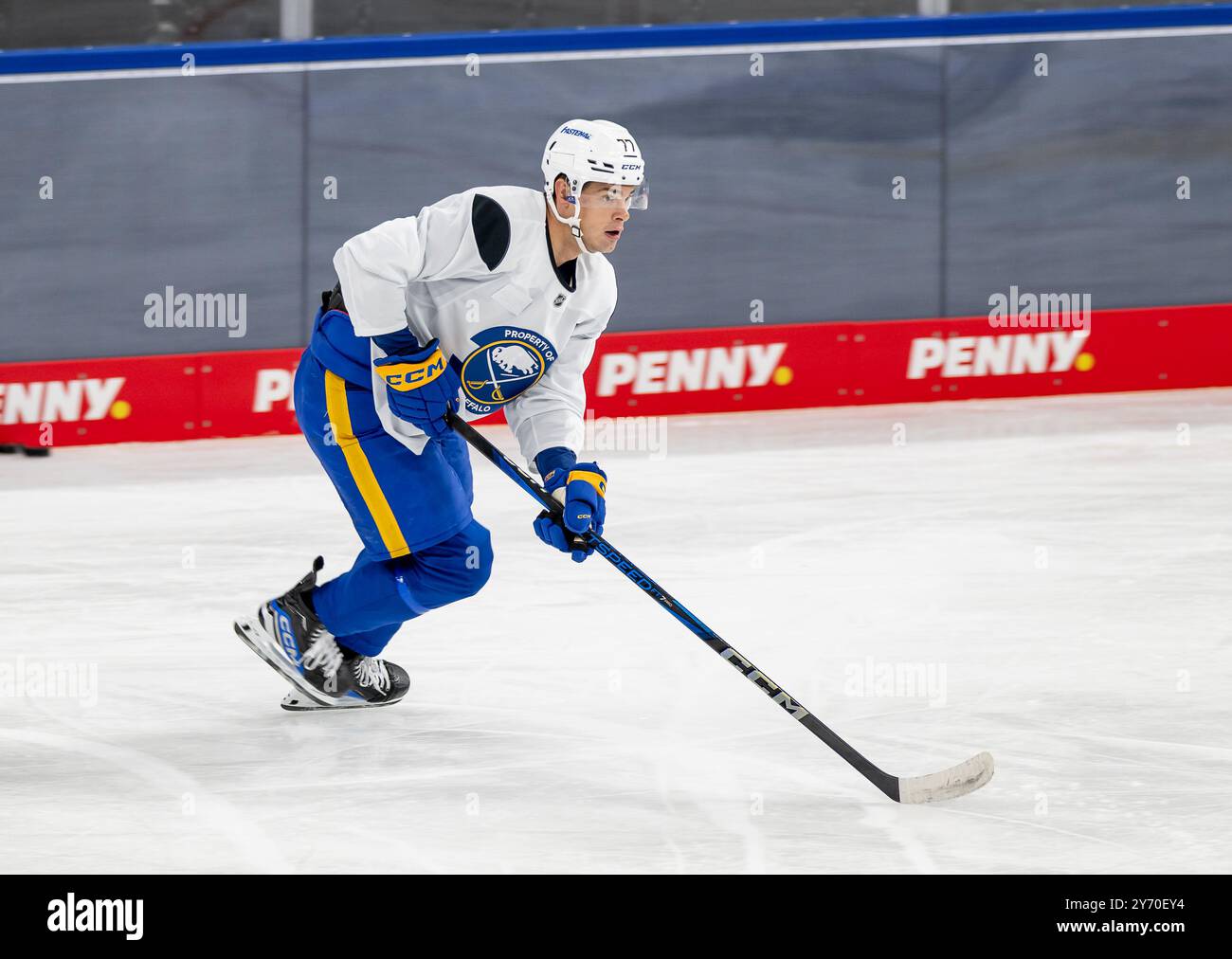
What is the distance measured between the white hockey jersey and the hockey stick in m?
0.10

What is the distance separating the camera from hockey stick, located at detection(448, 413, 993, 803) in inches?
141

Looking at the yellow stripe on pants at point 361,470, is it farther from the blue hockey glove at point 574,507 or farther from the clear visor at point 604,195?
the clear visor at point 604,195

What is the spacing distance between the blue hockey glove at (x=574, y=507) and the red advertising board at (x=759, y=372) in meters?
4.58

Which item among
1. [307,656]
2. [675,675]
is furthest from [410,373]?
[675,675]

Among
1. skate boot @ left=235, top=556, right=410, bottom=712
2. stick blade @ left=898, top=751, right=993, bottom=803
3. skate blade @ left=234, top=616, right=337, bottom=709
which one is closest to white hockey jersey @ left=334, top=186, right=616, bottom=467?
skate boot @ left=235, top=556, right=410, bottom=712

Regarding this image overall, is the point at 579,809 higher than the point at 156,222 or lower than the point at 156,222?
lower

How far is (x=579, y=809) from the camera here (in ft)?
11.8

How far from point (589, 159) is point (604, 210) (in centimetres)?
12

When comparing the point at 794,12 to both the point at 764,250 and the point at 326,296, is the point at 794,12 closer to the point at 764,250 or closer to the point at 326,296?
the point at 764,250

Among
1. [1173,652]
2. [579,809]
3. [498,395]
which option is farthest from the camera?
[1173,652]

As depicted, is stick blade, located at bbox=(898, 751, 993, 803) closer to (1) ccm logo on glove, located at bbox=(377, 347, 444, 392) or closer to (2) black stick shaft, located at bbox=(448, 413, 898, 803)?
(2) black stick shaft, located at bbox=(448, 413, 898, 803)

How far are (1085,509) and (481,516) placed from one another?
7.07 ft

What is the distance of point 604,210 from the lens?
3803mm
